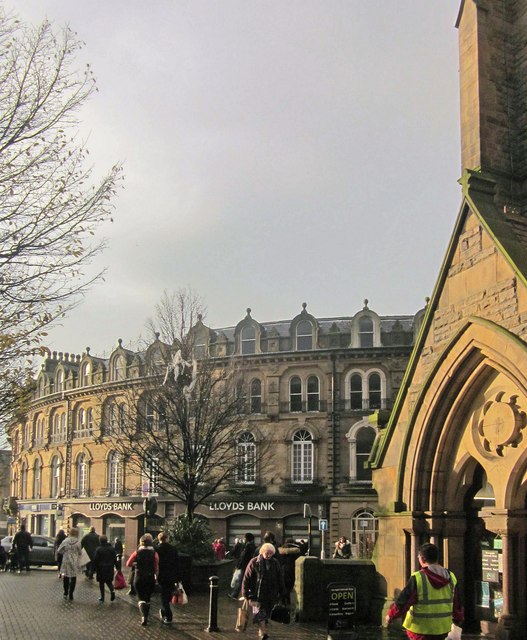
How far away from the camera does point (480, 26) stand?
1417cm

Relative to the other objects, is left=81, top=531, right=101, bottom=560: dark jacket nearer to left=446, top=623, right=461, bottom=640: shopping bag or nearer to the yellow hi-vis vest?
left=446, top=623, right=461, bottom=640: shopping bag

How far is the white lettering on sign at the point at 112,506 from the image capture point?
5419 cm

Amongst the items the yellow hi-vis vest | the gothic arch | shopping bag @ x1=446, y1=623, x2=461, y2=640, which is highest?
the gothic arch

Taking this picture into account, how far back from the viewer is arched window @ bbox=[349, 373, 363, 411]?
48.4m

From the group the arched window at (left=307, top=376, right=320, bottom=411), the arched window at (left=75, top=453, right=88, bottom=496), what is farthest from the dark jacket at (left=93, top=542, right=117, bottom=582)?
the arched window at (left=75, top=453, right=88, bottom=496)

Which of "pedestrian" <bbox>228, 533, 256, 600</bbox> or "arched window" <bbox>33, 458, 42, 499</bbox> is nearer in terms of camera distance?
"pedestrian" <bbox>228, 533, 256, 600</bbox>

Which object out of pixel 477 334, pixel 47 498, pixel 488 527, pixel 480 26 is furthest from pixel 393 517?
pixel 47 498

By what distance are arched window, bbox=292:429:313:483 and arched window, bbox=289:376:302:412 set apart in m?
1.38

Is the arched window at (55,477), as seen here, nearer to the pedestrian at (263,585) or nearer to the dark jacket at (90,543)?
the dark jacket at (90,543)

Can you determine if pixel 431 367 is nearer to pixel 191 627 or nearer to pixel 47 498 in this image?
pixel 191 627

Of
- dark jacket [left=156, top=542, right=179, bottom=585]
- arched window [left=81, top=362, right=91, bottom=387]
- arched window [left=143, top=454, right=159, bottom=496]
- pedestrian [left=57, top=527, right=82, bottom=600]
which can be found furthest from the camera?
arched window [left=81, top=362, right=91, bottom=387]

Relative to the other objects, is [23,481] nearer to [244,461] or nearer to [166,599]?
[244,461]

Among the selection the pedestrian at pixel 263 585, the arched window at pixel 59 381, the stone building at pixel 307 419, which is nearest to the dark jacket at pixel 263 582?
the pedestrian at pixel 263 585

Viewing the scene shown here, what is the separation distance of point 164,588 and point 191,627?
2.58ft
